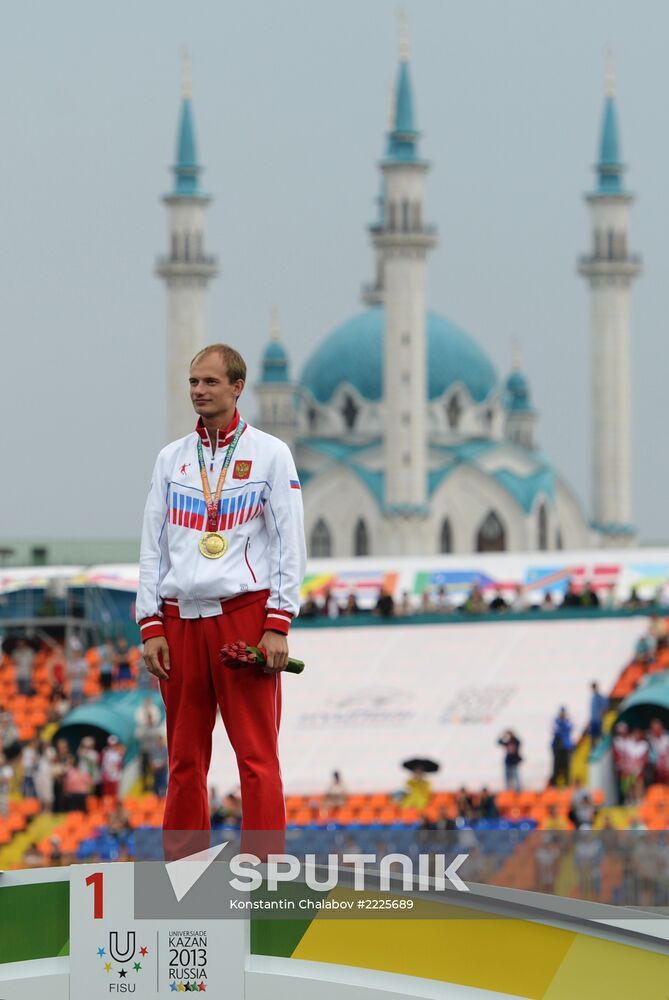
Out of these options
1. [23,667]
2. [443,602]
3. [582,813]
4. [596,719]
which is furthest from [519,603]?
[582,813]

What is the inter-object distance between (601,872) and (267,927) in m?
1.49

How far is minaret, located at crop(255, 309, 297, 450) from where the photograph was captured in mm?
79312

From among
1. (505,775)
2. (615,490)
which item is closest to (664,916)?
(505,775)

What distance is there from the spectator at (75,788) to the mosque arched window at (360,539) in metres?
48.1

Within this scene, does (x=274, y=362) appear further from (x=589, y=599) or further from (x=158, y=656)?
(x=158, y=656)

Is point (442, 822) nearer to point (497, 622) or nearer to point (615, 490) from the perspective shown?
point (497, 622)

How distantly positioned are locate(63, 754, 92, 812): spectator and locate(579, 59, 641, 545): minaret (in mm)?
45682

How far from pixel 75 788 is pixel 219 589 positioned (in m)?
15.9

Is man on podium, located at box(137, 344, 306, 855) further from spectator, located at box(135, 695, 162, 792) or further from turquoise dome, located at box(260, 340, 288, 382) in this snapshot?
turquoise dome, located at box(260, 340, 288, 382)

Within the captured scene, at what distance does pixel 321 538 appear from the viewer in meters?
72.4

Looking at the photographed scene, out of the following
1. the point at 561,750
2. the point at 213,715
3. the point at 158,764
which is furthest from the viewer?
the point at 158,764

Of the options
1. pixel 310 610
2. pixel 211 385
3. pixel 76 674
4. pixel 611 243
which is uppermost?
pixel 611 243

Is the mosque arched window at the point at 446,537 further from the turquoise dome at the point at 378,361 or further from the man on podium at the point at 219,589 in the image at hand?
the man on podium at the point at 219,589

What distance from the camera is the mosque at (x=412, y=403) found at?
6397 centimetres
